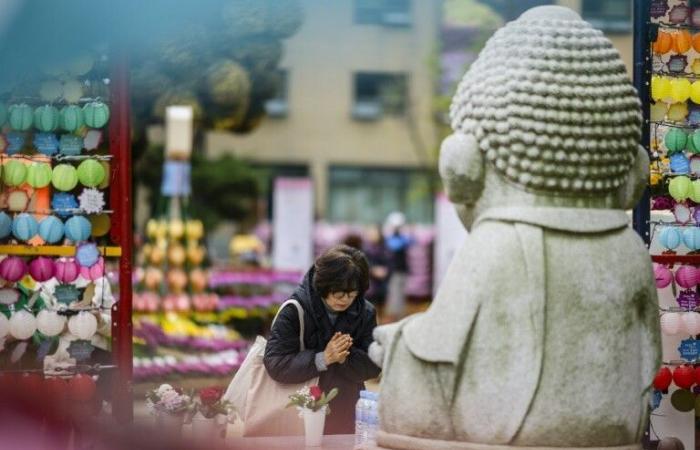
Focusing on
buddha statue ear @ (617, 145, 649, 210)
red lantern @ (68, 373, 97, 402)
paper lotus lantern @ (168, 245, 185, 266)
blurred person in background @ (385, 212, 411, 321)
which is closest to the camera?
buddha statue ear @ (617, 145, 649, 210)

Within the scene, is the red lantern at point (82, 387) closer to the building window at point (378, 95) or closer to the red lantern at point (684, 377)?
the red lantern at point (684, 377)

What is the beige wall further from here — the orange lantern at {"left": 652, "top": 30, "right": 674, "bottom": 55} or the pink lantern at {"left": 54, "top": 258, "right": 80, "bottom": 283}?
the pink lantern at {"left": 54, "top": 258, "right": 80, "bottom": 283}

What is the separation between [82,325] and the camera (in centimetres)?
694

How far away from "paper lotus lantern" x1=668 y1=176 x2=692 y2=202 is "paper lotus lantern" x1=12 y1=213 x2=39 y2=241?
3.61 m

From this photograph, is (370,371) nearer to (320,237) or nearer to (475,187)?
(475,187)

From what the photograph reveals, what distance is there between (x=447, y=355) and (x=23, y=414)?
283 centimetres

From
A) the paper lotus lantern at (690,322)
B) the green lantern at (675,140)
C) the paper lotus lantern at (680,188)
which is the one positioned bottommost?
the paper lotus lantern at (690,322)

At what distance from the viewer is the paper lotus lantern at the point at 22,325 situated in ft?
22.2

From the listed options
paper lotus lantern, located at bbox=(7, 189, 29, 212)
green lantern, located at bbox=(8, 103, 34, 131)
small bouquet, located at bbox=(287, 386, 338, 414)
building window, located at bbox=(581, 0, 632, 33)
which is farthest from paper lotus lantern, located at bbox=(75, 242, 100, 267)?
building window, located at bbox=(581, 0, 632, 33)

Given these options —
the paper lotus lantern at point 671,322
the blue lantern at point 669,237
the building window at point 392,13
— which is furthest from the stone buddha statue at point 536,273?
the building window at point 392,13

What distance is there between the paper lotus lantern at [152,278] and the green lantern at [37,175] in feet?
37.5

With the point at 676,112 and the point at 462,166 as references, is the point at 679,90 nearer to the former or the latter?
the point at 676,112

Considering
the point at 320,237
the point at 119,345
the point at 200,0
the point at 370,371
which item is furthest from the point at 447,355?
the point at 320,237

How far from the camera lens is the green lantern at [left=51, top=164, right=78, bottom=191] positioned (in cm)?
689
